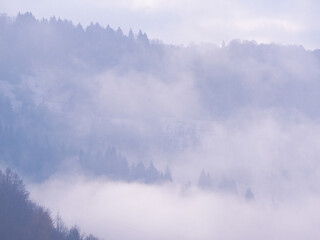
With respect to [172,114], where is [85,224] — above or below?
below

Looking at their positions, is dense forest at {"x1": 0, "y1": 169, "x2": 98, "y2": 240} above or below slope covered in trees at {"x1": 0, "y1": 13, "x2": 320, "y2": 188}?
below

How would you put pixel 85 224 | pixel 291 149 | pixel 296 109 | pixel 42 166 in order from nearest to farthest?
pixel 85 224 < pixel 42 166 < pixel 291 149 < pixel 296 109

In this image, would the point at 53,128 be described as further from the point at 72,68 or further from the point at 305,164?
the point at 305,164

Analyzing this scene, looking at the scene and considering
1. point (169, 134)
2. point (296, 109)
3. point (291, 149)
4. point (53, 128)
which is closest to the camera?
point (53, 128)

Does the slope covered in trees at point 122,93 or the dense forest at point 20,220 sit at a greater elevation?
the slope covered in trees at point 122,93

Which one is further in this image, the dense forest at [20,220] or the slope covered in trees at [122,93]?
the slope covered in trees at [122,93]

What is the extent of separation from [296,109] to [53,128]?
67654 mm

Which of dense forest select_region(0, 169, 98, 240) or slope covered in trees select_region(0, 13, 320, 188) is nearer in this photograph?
dense forest select_region(0, 169, 98, 240)

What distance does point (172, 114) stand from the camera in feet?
458

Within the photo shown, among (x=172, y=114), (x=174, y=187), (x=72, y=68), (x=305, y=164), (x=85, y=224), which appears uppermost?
(x=72, y=68)

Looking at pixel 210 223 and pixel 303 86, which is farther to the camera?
pixel 303 86

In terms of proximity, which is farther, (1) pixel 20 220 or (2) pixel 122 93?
(2) pixel 122 93

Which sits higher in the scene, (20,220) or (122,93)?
(122,93)

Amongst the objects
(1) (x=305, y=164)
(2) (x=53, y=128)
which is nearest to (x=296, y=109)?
(1) (x=305, y=164)
